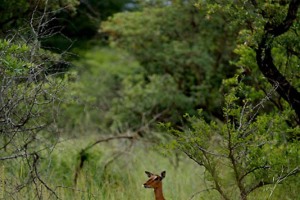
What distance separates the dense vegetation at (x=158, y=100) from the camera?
8102 millimetres

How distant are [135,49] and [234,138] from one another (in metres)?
9.89

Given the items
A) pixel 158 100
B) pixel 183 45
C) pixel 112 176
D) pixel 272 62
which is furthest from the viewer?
pixel 158 100

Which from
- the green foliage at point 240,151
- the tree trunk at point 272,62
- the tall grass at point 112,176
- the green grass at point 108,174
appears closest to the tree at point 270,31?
the tree trunk at point 272,62

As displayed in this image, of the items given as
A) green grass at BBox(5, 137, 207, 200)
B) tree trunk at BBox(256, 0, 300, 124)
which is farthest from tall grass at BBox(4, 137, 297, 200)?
tree trunk at BBox(256, 0, 300, 124)

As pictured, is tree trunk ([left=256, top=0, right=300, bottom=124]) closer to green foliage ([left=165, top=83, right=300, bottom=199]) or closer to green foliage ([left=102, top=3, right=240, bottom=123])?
green foliage ([left=165, top=83, right=300, bottom=199])

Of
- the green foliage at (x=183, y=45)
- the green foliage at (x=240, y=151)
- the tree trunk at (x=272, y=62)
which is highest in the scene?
the green foliage at (x=183, y=45)

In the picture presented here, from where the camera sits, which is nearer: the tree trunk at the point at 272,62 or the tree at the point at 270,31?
the tree trunk at the point at 272,62

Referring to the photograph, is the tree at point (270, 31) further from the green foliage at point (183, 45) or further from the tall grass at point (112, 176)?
the green foliage at point (183, 45)

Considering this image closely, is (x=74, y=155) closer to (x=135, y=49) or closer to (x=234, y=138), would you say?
(x=234, y=138)

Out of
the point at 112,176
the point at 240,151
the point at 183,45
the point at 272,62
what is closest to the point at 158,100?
the point at 183,45

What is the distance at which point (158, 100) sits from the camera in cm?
1736

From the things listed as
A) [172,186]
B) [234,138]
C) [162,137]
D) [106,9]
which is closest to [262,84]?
[172,186]

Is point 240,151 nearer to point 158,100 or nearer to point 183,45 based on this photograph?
point 183,45

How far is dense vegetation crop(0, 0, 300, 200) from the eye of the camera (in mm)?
8102
